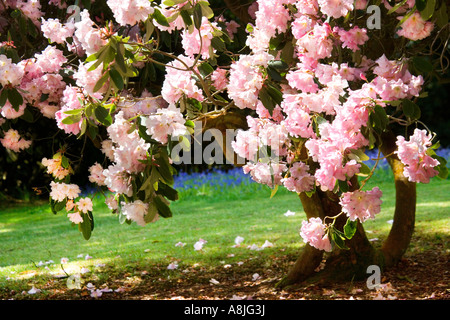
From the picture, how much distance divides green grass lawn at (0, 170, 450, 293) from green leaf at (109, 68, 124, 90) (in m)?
2.70

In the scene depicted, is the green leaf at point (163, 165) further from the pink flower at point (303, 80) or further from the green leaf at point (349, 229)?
the green leaf at point (349, 229)

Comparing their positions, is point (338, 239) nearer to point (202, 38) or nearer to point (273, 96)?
point (273, 96)

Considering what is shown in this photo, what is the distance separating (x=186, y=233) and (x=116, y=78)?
3930mm

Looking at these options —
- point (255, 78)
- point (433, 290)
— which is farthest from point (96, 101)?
point (433, 290)

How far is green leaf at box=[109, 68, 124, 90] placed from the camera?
2.11 metres

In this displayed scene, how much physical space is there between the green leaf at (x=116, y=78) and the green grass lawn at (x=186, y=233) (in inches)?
106

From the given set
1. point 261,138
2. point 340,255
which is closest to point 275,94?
point 261,138

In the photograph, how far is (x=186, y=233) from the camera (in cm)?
591

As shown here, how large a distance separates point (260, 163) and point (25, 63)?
4.58 ft

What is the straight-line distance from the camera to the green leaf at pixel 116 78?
2113 mm

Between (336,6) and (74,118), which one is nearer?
(336,6)

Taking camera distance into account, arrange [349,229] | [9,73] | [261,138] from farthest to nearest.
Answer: [9,73]
[261,138]
[349,229]

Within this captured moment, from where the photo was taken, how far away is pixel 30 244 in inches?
237

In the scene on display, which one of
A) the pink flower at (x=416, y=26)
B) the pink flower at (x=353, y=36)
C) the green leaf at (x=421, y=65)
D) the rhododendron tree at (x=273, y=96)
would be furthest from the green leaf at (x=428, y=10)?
the pink flower at (x=353, y=36)
